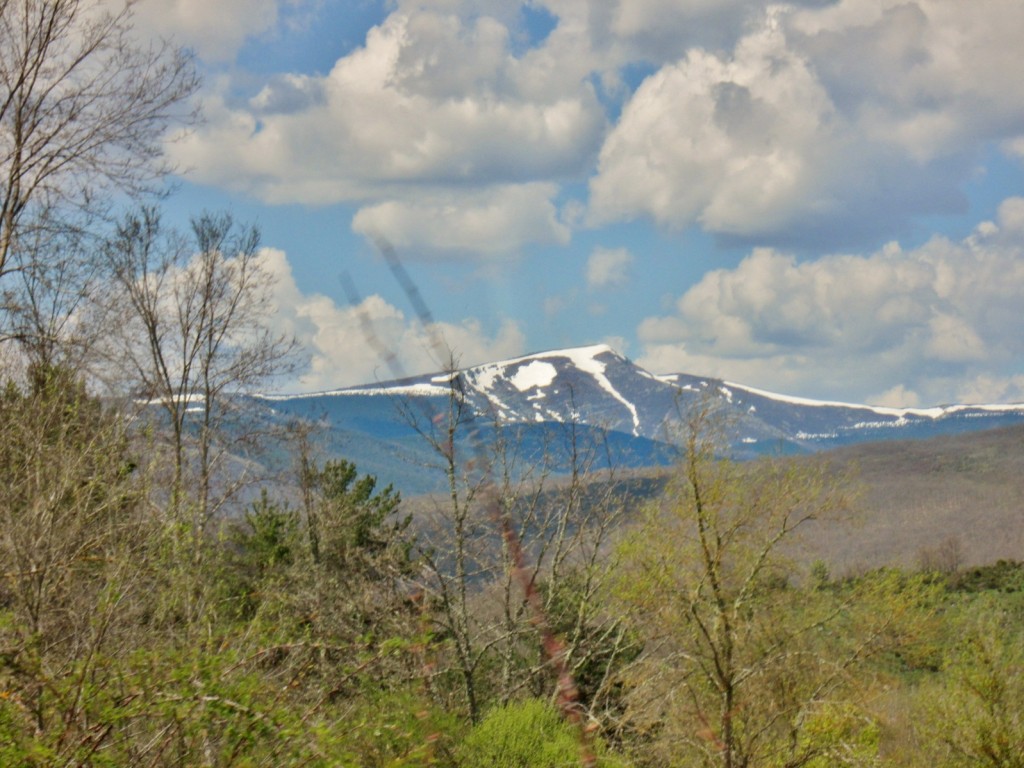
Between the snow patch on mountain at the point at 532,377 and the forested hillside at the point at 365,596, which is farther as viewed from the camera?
the snow patch on mountain at the point at 532,377

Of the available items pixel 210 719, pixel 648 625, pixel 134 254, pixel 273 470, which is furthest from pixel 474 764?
pixel 134 254

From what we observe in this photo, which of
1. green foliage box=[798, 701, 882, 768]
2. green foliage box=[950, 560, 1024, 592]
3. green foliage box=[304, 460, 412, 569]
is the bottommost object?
green foliage box=[950, 560, 1024, 592]

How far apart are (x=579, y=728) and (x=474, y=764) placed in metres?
12.8

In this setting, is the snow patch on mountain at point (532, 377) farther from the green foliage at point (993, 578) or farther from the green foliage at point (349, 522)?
the green foliage at point (993, 578)

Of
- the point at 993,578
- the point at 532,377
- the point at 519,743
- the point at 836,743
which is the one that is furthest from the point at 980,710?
the point at 532,377

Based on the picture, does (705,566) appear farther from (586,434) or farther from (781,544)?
(586,434)

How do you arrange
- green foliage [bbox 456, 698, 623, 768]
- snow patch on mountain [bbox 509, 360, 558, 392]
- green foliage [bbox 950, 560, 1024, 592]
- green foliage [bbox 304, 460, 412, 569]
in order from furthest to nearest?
green foliage [bbox 950, 560, 1024, 592] < green foliage [bbox 304, 460, 412, 569] < snow patch on mountain [bbox 509, 360, 558, 392] < green foliage [bbox 456, 698, 623, 768]

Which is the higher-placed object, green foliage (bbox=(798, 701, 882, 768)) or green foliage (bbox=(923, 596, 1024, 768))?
green foliage (bbox=(798, 701, 882, 768))

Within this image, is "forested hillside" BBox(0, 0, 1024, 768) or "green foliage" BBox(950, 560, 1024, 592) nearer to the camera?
"forested hillside" BBox(0, 0, 1024, 768)

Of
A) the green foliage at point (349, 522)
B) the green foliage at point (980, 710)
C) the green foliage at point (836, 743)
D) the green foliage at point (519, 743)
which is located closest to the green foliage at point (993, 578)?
the green foliage at point (980, 710)

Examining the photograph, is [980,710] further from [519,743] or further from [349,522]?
[349,522]

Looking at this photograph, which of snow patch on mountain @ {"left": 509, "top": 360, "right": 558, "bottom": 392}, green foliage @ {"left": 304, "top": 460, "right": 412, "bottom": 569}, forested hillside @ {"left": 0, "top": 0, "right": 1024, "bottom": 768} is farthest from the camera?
green foliage @ {"left": 304, "top": 460, "right": 412, "bottom": 569}

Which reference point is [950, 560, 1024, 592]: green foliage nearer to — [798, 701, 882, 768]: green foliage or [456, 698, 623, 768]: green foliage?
[798, 701, 882, 768]: green foliage

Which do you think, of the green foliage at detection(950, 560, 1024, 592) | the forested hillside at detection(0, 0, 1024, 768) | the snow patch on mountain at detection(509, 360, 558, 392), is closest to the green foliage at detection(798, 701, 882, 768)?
the forested hillside at detection(0, 0, 1024, 768)
